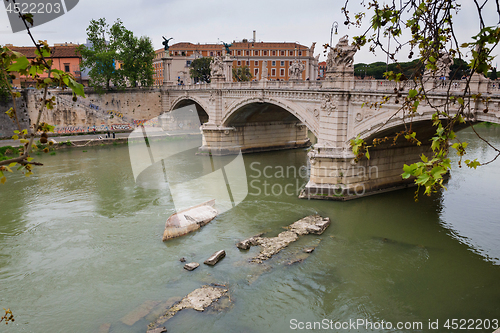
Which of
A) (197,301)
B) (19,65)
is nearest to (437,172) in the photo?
(19,65)

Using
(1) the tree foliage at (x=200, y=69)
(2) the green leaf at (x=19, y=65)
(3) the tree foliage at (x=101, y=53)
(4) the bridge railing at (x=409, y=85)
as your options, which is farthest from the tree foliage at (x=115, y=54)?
(2) the green leaf at (x=19, y=65)

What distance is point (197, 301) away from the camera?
9.38m

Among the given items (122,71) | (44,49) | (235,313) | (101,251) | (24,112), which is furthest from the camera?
(122,71)

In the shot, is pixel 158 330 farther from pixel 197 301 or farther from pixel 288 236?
pixel 288 236

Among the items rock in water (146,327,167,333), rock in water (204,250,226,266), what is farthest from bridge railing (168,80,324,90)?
rock in water (146,327,167,333)

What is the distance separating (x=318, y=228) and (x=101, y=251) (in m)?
7.53

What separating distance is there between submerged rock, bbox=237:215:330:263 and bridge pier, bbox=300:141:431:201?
2579mm

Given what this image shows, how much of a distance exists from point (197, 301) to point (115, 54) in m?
32.6

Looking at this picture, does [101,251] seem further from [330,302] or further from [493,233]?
[493,233]

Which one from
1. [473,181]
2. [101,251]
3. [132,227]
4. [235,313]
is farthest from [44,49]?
[473,181]

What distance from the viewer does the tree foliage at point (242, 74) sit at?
2093 inches

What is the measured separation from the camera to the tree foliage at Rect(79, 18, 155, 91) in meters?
36.5

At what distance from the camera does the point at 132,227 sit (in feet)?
46.3

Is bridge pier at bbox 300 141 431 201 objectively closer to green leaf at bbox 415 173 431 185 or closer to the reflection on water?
the reflection on water
